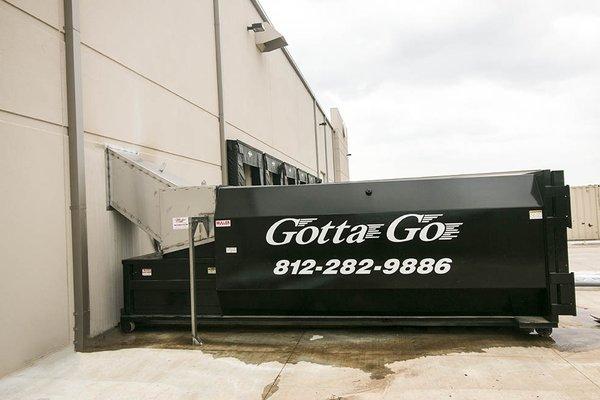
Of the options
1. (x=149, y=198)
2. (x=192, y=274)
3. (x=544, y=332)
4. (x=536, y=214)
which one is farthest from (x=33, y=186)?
(x=544, y=332)

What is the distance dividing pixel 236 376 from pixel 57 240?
8.58 ft

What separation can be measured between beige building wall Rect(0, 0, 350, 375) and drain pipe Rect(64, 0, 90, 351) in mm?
77

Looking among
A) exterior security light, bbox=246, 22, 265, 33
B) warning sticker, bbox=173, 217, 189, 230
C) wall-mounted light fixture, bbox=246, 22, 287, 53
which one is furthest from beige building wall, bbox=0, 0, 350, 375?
wall-mounted light fixture, bbox=246, 22, 287, 53

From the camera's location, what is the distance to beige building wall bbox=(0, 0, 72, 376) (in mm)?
4547

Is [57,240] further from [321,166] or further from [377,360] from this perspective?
[321,166]

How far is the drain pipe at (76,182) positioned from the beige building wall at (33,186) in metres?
0.08

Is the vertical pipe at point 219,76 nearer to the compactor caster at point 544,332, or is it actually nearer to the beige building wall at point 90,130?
the beige building wall at point 90,130

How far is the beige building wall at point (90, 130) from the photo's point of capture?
15.2 ft

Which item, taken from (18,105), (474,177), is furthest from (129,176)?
(474,177)

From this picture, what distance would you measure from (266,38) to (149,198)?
9.71 m

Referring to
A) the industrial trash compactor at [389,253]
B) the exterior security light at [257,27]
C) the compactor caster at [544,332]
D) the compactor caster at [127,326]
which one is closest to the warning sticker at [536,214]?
the industrial trash compactor at [389,253]

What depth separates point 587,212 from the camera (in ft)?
58.7

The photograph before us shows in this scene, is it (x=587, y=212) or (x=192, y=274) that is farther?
(x=587, y=212)

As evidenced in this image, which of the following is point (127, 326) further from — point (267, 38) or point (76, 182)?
point (267, 38)
